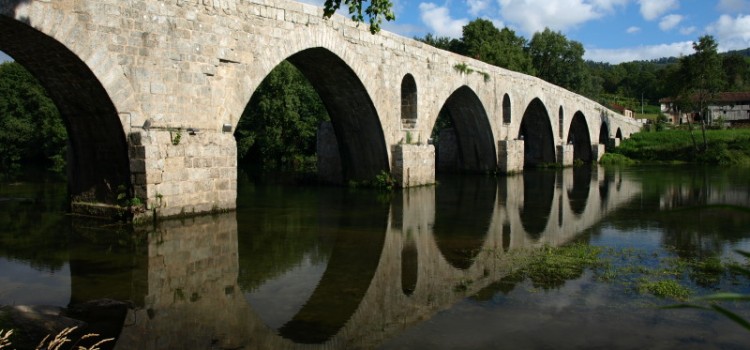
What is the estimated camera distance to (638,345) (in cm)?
465

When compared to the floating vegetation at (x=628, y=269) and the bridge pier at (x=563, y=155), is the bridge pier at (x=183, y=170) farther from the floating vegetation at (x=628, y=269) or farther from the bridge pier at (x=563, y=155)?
the bridge pier at (x=563, y=155)

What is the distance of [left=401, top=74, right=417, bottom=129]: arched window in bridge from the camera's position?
65.5 ft

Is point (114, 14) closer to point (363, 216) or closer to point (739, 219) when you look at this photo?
point (363, 216)

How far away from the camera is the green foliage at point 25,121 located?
125ft

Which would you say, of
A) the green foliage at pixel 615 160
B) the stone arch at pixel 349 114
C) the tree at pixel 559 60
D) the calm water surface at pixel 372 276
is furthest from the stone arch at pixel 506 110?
the tree at pixel 559 60

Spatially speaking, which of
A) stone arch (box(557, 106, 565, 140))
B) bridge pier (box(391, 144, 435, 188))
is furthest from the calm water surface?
stone arch (box(557, 106, 565, 140))

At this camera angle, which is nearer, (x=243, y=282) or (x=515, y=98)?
(x=243, y=282)

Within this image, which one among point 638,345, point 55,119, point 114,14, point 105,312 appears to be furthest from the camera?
point 55,119

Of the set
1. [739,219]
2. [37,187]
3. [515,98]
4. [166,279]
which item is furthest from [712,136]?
[166,279]

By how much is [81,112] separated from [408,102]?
1108 cm

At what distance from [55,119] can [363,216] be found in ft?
107

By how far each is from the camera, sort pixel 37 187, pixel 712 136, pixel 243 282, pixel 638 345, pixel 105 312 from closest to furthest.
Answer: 1. pixel 638 345
2. pixel 105 312
3. pixel 243 282
4. pixel 37 187
5. pixel 712 136

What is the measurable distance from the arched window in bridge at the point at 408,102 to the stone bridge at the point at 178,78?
0.99 m

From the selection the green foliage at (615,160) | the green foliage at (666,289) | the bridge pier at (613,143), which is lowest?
the green foliage at (666,289)
